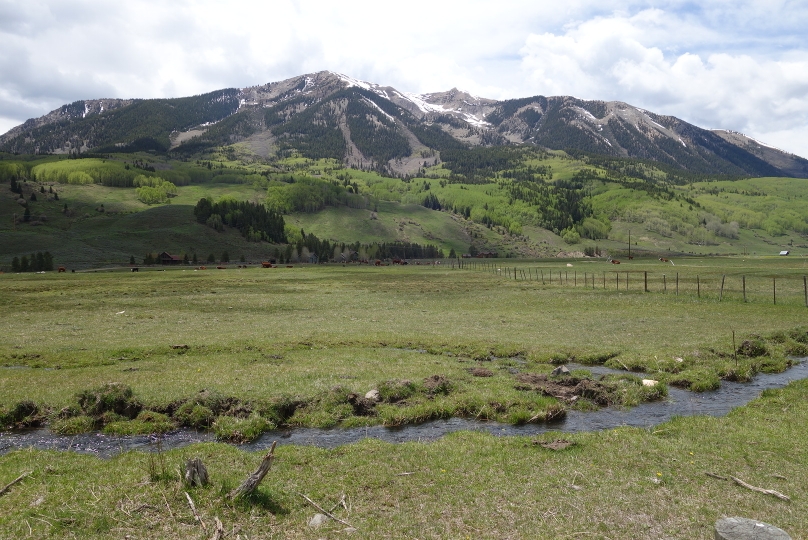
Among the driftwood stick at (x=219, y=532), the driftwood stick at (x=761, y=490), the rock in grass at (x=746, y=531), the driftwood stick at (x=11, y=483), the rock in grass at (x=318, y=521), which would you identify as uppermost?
the rock in grass at (x=746, y=531)

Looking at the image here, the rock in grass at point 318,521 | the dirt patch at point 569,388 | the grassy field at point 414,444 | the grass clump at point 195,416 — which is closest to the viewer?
the rock in grass at point 318,521

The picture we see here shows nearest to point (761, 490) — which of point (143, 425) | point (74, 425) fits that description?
point (143, 425)

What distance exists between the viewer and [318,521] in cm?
1110

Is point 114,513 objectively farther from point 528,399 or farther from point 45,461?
point 528,399

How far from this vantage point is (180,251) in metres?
193

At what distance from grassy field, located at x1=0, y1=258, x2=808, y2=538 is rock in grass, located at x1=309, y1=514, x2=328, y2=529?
Result: 0.17 m

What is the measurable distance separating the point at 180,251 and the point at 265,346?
180729 mm

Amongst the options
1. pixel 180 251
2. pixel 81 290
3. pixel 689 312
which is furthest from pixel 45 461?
pixel 180 251

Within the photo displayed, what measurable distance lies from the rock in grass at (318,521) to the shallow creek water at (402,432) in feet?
17.3

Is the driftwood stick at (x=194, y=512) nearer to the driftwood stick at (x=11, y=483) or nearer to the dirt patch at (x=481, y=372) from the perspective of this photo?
the driftwood stick at (x=11, y=483)

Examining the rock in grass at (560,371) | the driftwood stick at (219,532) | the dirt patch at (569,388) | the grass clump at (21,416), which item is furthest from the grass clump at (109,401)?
the rock in grass at (560,371)

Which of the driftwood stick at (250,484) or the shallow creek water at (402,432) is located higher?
the driftwood stick at (250,484)

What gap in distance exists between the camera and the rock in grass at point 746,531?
8742mm

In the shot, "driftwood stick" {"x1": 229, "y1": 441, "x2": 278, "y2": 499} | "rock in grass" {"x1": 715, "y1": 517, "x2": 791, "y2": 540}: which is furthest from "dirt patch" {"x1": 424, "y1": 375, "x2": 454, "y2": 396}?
"rock in grass" {"x1": 715, "y1": 517, "x2": 791, "y2": 540}
